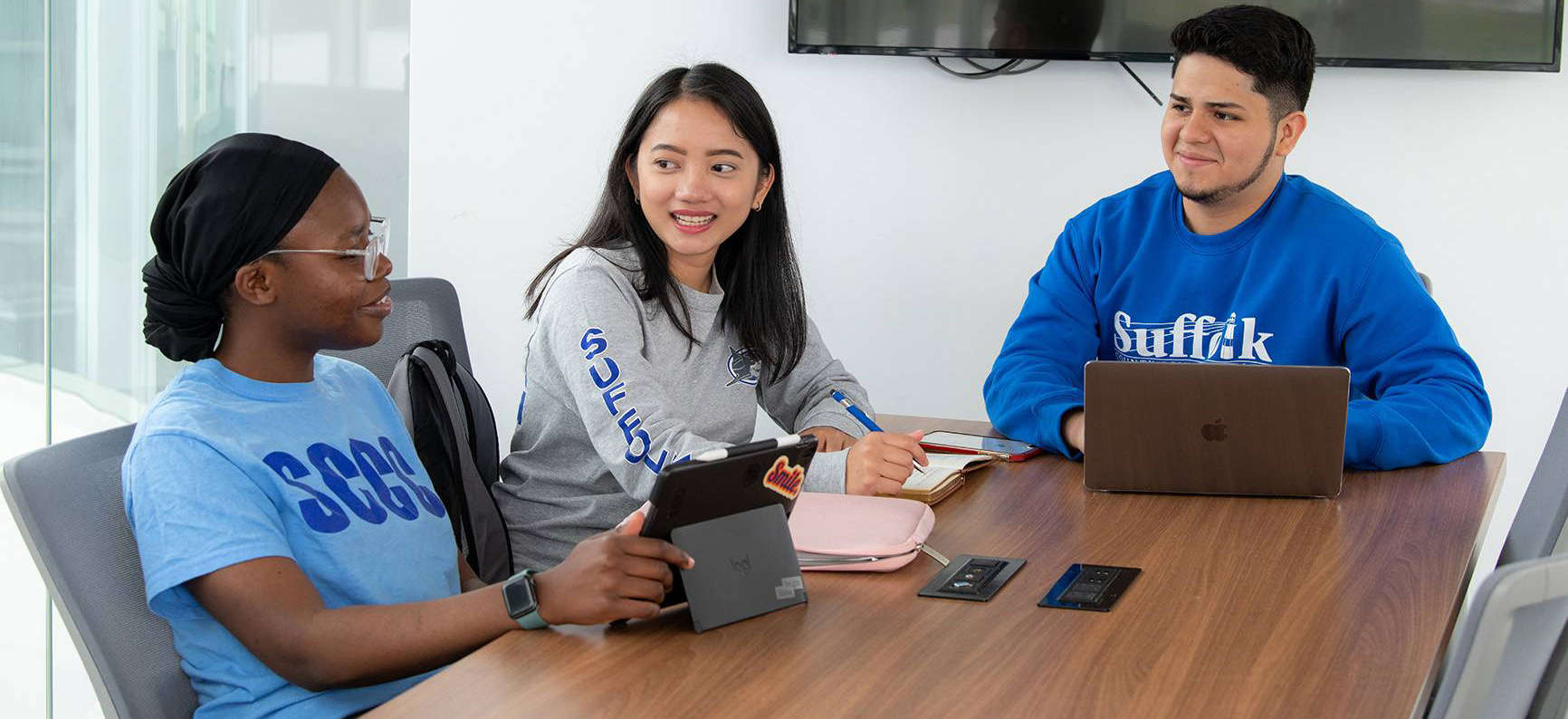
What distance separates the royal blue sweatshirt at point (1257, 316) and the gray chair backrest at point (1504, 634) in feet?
3.23

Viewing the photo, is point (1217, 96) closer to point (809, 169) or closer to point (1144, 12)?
point (1144, 12)

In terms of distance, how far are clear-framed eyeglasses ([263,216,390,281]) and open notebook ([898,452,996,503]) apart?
0.69 metres

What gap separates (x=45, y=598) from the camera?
2930 millimetres

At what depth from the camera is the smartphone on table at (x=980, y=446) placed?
202 centimetres

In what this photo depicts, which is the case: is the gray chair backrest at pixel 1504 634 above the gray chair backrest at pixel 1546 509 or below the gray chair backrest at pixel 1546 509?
above

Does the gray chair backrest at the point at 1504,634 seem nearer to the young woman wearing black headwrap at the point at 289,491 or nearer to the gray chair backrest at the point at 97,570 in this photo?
the young woman wearing black headwrap at the point at 289,491

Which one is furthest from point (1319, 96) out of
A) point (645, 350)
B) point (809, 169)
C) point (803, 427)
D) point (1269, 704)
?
point (1269, 704)

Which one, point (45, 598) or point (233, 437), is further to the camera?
point (45, 598)

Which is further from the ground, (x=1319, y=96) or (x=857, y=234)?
(x=1319, y=96)

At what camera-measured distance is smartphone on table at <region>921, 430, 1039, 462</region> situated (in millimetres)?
2023

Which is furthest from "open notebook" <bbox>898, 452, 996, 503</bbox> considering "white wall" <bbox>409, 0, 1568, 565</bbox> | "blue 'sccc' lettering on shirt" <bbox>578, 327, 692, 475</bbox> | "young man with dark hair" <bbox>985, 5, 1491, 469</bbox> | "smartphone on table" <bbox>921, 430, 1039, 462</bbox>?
"white wall" <bbox>409, 0, 1568, 565</bbox>

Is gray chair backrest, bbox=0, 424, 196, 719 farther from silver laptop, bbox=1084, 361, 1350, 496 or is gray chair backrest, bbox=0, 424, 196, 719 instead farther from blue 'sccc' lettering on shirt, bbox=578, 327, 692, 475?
silver laptop, bbox=1084, 361, 1350, 496

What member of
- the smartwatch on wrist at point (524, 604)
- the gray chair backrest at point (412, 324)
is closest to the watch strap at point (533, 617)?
the smartwatch on wrist at point (524, 604)

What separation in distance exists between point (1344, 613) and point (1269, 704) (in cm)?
28
